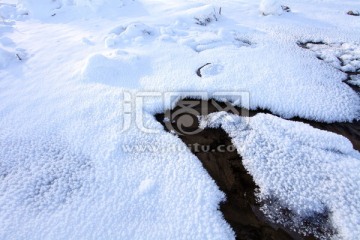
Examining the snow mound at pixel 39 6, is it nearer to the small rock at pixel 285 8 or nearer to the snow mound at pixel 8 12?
the snow mound at pixel 8 12

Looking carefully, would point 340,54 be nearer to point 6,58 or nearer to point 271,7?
point 271,7

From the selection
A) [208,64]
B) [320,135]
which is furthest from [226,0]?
[320,135]

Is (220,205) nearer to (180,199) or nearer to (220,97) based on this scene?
(180,199)

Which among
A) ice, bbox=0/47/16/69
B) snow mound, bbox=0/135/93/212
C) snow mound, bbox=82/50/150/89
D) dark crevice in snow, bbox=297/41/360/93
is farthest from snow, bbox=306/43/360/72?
ice, bbox=0/47/16/69

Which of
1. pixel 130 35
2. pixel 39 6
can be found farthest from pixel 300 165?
pixel 39 6

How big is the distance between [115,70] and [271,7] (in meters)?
3.77

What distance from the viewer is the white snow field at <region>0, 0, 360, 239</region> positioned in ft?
8.02

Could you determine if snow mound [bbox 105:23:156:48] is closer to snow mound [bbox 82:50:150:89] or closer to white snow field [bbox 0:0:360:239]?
white snow field [bbox 0:0:360:239]

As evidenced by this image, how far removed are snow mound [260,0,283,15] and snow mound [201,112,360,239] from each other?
3.42 metres

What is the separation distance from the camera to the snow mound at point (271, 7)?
18.5 ft

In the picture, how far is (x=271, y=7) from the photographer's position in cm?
569

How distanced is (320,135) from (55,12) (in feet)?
22.2

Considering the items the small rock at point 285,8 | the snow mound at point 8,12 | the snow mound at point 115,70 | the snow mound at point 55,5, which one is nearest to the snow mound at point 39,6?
the snow mound at point 55,5

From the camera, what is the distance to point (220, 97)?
3.71 meters
